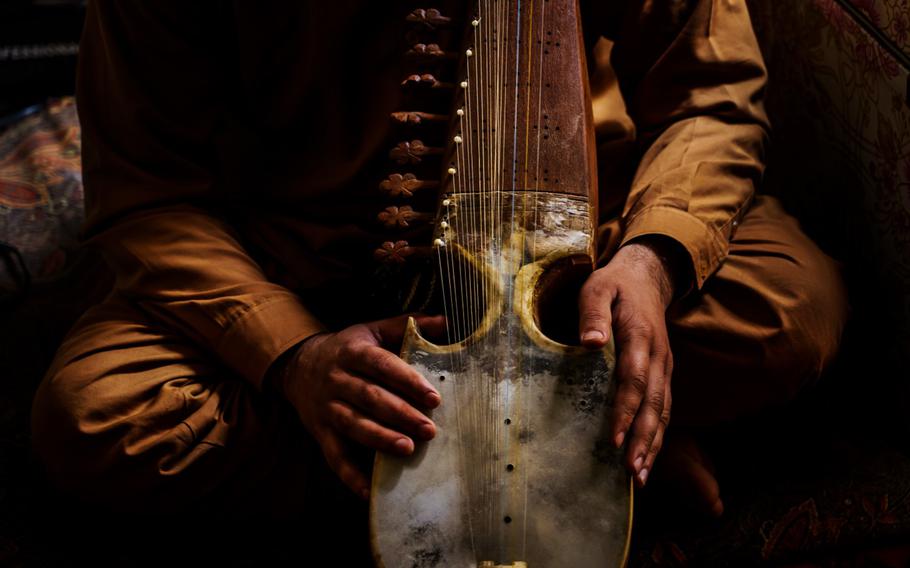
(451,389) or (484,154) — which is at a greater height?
(484,154)

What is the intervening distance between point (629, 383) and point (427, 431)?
0.73 feet

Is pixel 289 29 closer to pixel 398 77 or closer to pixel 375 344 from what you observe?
pixel 398 77

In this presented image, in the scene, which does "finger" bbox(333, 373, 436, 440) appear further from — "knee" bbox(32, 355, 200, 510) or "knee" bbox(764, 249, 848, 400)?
"knee" bbox(764, 249, 848, 400)

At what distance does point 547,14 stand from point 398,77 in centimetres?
27

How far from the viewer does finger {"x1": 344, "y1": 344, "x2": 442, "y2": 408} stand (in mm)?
867

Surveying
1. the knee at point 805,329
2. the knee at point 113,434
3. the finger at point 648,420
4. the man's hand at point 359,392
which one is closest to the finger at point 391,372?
the man's hand at point 359,392

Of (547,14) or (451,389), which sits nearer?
(451,389)

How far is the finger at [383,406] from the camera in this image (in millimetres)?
852

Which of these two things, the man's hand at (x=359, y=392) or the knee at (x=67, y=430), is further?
the knee at (x=67, y=430)

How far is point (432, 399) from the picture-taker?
859mm

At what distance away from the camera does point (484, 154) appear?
3.38 ft

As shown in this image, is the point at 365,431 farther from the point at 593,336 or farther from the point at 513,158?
the point at 513,158

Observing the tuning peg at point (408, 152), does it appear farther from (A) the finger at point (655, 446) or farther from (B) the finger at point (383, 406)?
(A) the finger at point (655, 446)

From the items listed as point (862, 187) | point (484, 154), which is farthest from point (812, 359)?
point (484, 154)
